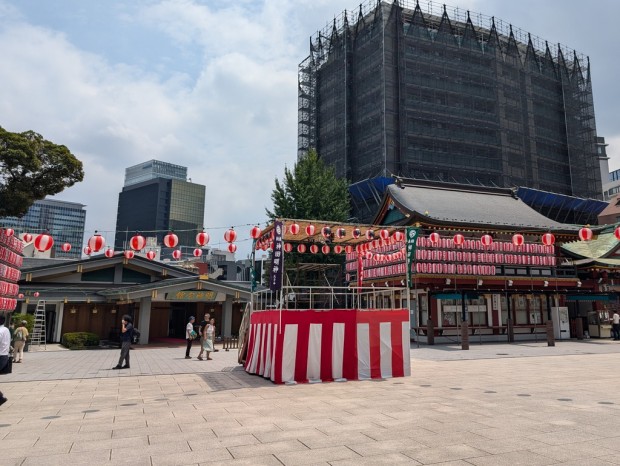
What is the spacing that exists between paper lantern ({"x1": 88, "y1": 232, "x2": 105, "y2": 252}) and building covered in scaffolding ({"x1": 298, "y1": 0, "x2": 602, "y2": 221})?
32.3 meters

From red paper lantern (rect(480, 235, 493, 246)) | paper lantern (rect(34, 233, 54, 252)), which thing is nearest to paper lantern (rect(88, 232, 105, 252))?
paper lantern (rect(34, 233, 54, 252))

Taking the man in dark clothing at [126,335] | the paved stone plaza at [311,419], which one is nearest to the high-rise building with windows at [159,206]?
the man in dark clothing at [126,335]

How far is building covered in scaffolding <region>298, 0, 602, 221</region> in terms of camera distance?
50.6m


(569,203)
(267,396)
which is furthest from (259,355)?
(569,203)

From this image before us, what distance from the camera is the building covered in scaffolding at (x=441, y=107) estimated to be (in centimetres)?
5056

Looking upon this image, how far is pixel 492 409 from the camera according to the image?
28.7 feet

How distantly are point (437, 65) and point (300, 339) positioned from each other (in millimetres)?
49164

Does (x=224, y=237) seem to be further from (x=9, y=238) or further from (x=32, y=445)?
(x=32, y=445)

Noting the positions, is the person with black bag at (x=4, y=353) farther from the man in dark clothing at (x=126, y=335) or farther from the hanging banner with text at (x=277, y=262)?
the hanging banner with text at (x=277, y=262)

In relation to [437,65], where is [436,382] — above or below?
below

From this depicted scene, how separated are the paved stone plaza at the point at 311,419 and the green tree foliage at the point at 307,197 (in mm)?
21771

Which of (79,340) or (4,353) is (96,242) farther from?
(4,353)

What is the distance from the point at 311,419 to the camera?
26.3ft

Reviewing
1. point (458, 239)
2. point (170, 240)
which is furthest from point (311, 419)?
point (458, 239)
